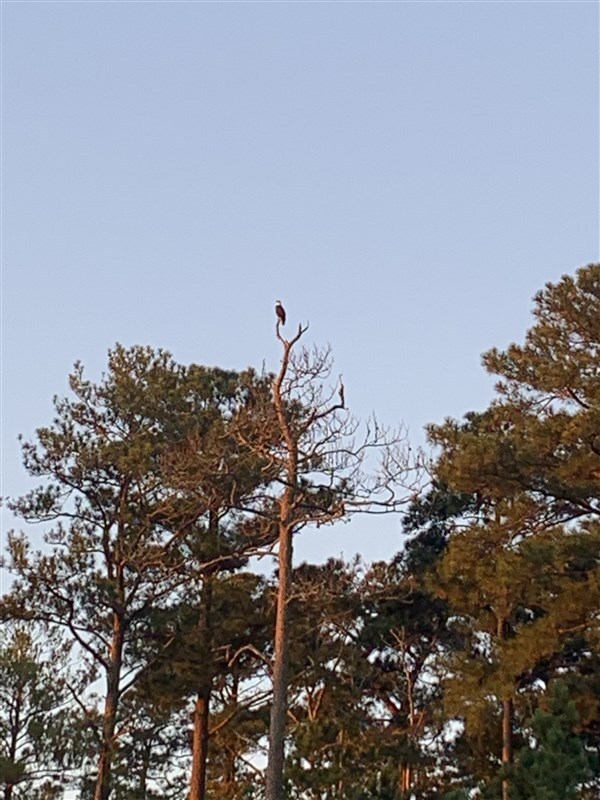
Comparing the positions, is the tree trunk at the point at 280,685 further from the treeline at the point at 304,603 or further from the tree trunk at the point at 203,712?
the tree trunk at the point at 203,712

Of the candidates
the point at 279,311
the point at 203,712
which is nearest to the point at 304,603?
the point at 203,712

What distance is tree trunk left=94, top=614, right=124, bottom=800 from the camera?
68.6 feet

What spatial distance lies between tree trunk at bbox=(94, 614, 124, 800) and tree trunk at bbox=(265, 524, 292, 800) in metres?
6.97

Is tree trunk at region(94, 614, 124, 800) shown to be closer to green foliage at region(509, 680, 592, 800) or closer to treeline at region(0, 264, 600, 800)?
treeline at region(0, 264, 600, 800)

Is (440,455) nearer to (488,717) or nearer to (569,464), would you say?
(569,464)

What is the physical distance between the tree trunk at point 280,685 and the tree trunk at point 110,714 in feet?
22.9

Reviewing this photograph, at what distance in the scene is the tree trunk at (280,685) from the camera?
14.6 meters

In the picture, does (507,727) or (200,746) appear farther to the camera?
(200,746)

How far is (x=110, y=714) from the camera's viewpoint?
2202cm

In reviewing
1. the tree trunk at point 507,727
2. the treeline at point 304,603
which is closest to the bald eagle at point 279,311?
the treeline at point 304,603

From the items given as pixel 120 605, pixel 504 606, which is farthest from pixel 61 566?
pixel 504 606

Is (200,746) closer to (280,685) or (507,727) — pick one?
(507,727)

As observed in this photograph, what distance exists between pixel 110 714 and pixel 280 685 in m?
8.14

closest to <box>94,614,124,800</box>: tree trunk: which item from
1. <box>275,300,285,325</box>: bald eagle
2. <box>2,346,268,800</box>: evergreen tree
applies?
<box>2,346,268,800</box>: evergreen tree
